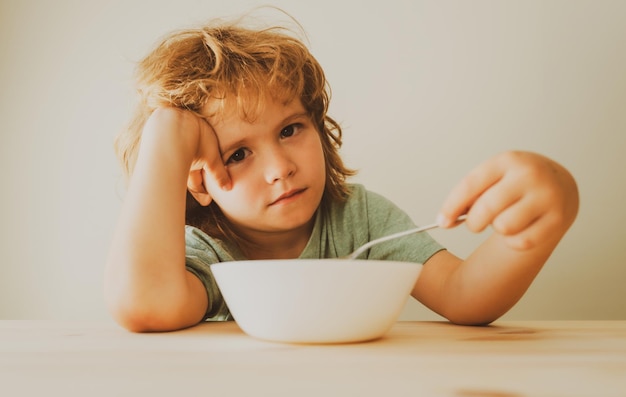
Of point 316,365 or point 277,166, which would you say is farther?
point 277,166

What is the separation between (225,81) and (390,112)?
0.46m

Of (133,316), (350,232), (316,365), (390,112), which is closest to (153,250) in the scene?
(133,316)

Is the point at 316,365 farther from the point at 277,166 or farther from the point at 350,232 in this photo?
the point at 350,232

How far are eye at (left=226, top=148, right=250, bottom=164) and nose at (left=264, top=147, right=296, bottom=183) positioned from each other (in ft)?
0.13

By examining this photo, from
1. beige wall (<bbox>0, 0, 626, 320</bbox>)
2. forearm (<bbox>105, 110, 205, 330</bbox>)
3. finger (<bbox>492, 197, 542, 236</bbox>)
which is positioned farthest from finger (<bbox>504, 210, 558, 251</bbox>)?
beige wall (<bbox>0, 0, 626, 320</bbox>)

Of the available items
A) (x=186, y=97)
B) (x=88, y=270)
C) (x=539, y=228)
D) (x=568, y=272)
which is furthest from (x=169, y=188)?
(x=568, y=272)

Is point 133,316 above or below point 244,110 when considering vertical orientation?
below

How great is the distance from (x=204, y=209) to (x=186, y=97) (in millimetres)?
253

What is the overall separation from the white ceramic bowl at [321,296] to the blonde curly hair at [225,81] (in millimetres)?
403

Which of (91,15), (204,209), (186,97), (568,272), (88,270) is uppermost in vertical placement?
(91,15)

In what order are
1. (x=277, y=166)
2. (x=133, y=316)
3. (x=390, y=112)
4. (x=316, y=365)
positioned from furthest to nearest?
(x=390, y=112) < (x=277, y=166) < (x=133, y=316) < (x=316, y=365)

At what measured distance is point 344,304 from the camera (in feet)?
1.40

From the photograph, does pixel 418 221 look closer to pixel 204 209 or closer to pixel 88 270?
pixel 204 209

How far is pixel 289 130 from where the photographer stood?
0.85 metres
